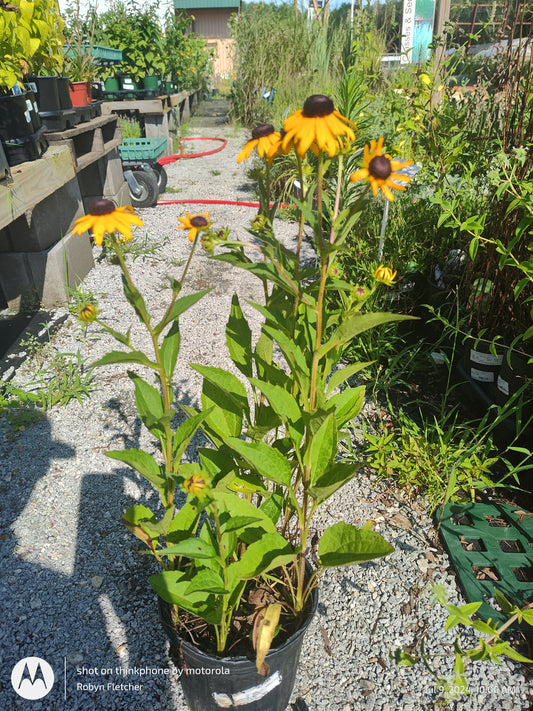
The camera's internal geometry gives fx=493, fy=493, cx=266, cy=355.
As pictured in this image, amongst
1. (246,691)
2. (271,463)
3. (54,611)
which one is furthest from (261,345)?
(54,611)

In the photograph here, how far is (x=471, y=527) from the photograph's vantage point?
1.64 metres

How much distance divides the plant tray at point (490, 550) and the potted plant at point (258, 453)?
594 millimetres

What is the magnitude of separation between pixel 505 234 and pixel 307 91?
4706 millimetres

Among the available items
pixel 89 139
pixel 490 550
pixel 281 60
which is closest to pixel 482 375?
pixel 490 550

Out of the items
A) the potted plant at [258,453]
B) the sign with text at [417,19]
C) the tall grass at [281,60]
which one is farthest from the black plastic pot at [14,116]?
the sign with text at [417,19]

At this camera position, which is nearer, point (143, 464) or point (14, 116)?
point (143, 464)

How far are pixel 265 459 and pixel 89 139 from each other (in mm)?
3664

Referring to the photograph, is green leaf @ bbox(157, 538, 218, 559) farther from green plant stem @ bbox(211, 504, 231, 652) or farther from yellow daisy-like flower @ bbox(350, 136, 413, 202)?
yellow daisy-like flower @ bbox(350, 136, 413, 202)

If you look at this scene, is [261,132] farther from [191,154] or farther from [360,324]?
[191,154]

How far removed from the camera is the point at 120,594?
1.44 m

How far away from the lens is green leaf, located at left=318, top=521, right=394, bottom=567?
34.9 inches

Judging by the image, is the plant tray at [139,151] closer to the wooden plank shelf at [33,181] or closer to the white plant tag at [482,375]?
the wooden plank shelf at [33,181]

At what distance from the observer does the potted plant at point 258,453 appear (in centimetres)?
82

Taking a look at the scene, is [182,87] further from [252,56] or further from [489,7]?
[489,7]
